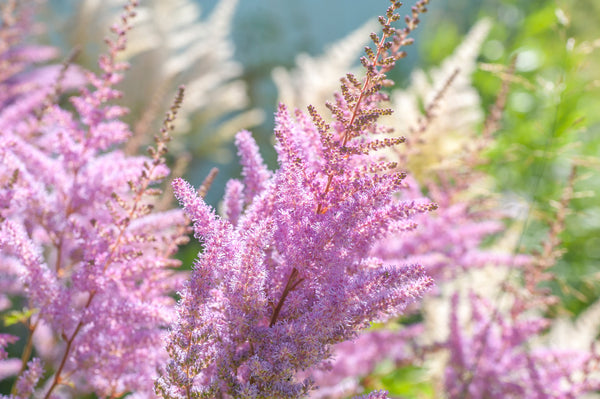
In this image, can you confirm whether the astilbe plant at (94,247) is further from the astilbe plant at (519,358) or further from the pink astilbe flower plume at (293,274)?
the astilbe plant at (519,358)

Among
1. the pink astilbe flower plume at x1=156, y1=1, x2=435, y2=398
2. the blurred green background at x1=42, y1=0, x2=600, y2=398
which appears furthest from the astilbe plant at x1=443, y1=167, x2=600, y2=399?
the pink astilbe flower plume at x1=156, y1=1, x2=435, y2=398

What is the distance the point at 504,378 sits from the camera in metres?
0.93

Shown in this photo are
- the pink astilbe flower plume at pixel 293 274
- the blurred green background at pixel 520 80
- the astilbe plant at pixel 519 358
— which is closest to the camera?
the pink astilbe flower plume at pixel 293 274

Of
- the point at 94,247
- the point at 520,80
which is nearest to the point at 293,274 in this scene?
the point at 94,247

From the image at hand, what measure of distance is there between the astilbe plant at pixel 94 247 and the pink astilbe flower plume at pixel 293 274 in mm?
90

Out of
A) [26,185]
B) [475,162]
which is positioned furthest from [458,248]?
[26,185]

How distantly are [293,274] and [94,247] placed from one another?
0.73 feet

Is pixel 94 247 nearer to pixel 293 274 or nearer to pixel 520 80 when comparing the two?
pixel 293 274

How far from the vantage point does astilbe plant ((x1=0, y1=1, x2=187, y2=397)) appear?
22.0 inches

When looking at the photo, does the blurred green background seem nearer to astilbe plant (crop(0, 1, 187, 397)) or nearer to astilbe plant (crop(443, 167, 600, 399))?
astilbe plant (crop(443, 167, 600, 399))

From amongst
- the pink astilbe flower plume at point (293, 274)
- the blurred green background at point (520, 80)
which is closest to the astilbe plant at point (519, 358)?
the blurred green background at point (520, 80)

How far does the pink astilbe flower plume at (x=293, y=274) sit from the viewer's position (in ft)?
1.54

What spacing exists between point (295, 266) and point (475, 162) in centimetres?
60

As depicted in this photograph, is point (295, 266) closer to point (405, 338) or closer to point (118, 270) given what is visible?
point (118, 270)
